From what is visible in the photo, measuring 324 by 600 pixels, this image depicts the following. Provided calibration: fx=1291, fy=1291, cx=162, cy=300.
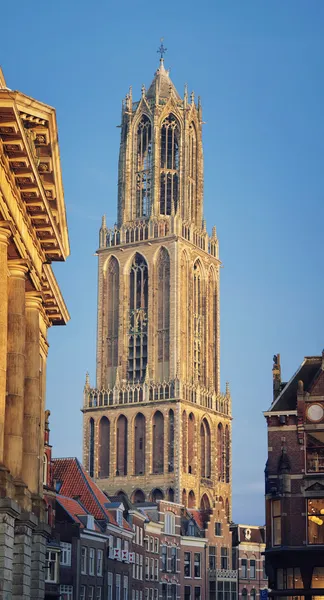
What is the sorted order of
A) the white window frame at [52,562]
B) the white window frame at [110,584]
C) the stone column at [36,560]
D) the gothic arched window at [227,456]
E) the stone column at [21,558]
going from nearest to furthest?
the stone column at [21,558] < the stone column at [36,560] < the white window frame at [52,562] < the white window frame at [110,584] < the gothic arched window at [227,456]

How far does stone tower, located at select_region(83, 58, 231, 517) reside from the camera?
465 feet

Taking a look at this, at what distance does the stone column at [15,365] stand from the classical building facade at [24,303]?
1.1 inches

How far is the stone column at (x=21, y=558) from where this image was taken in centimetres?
3578

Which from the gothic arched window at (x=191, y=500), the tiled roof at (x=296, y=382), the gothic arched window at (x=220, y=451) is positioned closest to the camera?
the tiled roof at (x=296, y=382)

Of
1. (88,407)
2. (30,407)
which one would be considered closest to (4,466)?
(30,407)

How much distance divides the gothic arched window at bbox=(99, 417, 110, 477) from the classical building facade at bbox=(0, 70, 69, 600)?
9995cm

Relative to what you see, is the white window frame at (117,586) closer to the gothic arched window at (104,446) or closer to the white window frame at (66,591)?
the white window frame at (66,591)

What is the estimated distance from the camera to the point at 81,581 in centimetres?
7856

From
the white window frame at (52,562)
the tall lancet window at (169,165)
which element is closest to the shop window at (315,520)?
the white window frame at (52,562)

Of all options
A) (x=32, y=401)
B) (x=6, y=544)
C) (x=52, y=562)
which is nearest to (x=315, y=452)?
(x=52, y=562)

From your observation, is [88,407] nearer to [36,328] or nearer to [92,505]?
[92,505]

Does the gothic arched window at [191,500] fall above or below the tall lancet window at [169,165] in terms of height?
below

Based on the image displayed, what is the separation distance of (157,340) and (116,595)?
6040 centimetres

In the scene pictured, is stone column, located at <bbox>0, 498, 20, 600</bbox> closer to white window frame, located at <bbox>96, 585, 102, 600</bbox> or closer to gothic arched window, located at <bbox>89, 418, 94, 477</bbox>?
white window frame, located at <bbox>96, 585, 102, 600</bbox>
